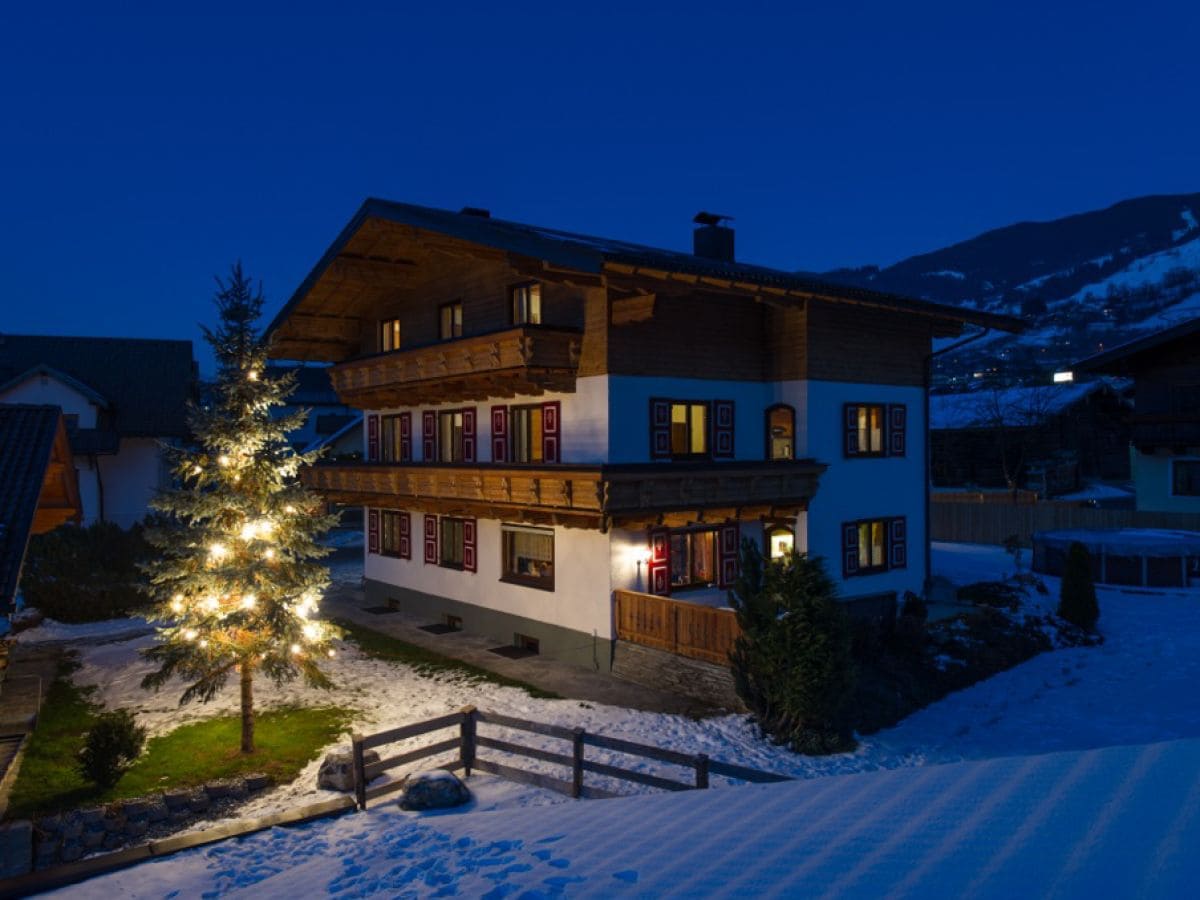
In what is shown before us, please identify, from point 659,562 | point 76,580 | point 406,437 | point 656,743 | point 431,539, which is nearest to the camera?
point 656,743

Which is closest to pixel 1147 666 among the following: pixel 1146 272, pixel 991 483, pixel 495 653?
pixel 495 653

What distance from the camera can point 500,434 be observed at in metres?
23.4

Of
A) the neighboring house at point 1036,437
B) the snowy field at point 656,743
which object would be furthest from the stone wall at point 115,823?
the neighboring house at point 1036,437

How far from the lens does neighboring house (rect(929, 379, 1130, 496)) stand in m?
51.1

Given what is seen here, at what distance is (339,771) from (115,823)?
2950 mm

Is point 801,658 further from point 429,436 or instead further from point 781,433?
point 429,436

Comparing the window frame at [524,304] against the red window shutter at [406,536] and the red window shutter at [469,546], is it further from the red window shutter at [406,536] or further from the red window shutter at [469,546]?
the red window shutter at [406,536]

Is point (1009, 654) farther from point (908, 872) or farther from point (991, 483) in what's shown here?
point (991, 483)

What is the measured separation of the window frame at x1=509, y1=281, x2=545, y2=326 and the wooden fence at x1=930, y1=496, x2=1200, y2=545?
25647 millimetres

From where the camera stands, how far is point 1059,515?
123 ft

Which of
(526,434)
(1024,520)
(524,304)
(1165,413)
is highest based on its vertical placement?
(524,304)

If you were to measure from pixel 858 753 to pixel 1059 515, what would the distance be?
90.1 ft

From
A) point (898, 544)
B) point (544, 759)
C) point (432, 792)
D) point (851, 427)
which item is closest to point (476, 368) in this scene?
point (851, 427)

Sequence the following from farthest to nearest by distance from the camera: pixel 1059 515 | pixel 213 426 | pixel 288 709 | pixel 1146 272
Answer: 1. pixel 1146 272
2. pixel 1059 515
3. pixel 288 709
4. pixel 213 426
